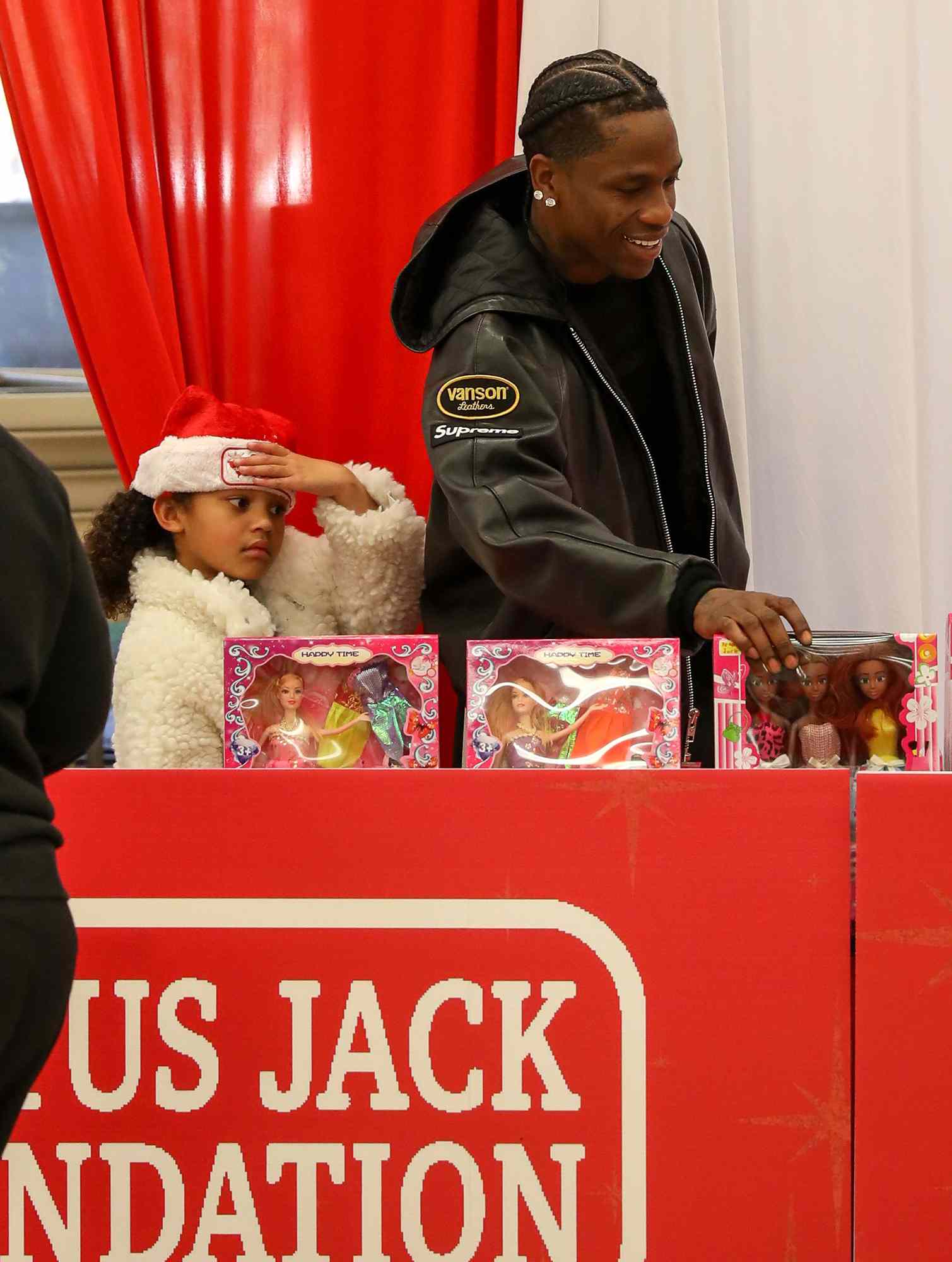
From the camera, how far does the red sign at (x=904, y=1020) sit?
1.26m

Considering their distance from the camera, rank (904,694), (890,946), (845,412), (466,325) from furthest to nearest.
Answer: (845,412) → (466,325) → (904,694) → (890,946)

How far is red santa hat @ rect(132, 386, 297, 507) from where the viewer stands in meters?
1.83

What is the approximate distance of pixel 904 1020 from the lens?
127 cm

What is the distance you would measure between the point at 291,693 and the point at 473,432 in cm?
46

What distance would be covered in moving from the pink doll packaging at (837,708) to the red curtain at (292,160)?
1045mm

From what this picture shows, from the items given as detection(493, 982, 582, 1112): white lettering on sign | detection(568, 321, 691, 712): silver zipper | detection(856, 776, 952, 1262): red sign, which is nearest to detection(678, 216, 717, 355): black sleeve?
detection(568, 321, 691, 712): silver zipper

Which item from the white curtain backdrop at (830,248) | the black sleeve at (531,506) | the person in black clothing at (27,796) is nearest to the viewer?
the person in black clothing at (27,796)

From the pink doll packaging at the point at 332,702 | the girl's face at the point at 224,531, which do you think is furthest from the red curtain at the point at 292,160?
the pink doll packaging at the point at 332,702

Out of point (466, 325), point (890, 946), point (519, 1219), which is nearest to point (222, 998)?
point (519, 1219)

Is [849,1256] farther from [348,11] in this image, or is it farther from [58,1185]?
[348,11]

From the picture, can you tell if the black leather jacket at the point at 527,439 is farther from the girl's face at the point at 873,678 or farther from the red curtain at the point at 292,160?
the red curtain at the point at 292,160

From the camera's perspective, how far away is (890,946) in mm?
1271

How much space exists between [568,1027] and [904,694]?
454mm

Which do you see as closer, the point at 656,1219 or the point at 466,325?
the point at 656,1219
